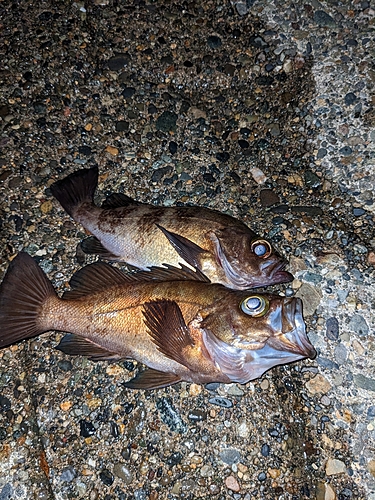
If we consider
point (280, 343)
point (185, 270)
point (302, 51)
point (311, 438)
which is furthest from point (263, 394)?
point (302, 51)

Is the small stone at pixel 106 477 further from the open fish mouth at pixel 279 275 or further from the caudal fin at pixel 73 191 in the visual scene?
the caudal fin at pixel 73 191

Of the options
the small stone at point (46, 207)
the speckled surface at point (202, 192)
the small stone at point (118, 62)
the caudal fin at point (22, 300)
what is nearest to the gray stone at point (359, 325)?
the speckled surface at point (202, 192)

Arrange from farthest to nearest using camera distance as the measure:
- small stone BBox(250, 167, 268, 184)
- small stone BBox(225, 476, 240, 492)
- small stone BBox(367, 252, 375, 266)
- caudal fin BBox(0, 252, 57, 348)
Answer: small stone BBox(250, 167, 268, 184) < small stone BBox(367, 252, 375, 266) < caudal fin BBox(0, 252, 57, 348) < small stone BBox(225, 476, 240, 492)

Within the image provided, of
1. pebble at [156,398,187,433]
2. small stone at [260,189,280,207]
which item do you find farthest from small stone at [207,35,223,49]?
pebble at [156,398,187,433]

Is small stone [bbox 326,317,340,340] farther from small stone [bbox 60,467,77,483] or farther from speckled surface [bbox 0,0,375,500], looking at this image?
small stone [bbox 60,467,77,483]

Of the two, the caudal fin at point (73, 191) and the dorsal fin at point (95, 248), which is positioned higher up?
the caudal fin at point (73, 191)

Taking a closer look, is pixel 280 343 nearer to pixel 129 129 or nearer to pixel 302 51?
pixel 129 129
